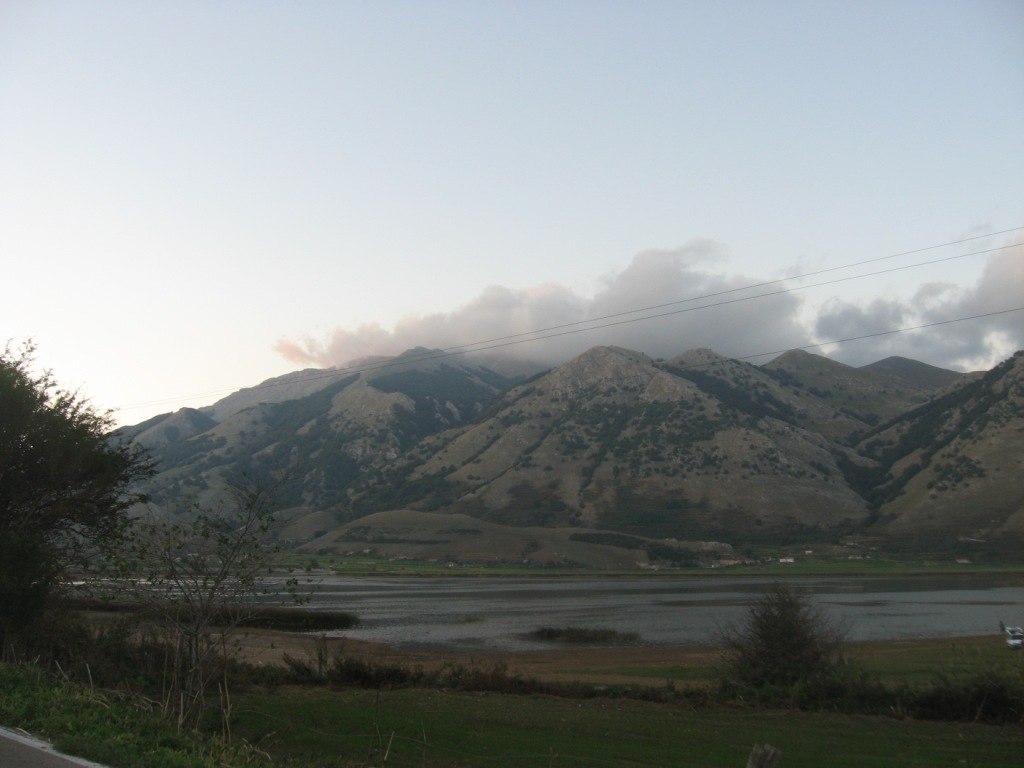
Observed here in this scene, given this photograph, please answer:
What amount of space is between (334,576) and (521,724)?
11515cm

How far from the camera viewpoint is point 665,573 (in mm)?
145500

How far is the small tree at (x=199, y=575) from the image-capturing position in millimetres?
16234

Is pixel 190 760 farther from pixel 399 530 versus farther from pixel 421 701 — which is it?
pixel 399 530

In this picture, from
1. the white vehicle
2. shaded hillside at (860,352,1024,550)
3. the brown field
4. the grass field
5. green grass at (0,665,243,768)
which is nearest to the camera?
green grass at (0,665,243,768)

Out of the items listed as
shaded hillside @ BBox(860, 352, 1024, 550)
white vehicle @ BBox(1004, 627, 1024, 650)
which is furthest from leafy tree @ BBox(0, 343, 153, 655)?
shaded hillside @ BBox(860, 352, 1024, 550)

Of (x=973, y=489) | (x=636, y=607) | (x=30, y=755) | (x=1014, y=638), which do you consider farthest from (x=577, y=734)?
(x=973, y=489)

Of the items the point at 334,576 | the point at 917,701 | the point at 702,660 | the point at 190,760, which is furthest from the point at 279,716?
the point at 334,576

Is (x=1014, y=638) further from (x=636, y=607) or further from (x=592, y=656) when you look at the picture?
(x=636, y=607)

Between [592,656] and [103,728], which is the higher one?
[103,728]

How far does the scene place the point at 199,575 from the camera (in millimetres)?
16547

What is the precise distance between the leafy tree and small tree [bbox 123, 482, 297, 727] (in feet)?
21.6

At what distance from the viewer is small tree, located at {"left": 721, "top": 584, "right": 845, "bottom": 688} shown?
3081 cm

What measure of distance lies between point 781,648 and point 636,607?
164 ft

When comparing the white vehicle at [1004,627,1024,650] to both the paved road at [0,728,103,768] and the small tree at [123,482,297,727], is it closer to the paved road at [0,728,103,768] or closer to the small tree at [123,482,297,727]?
the small tree at [123,482,297,727]
